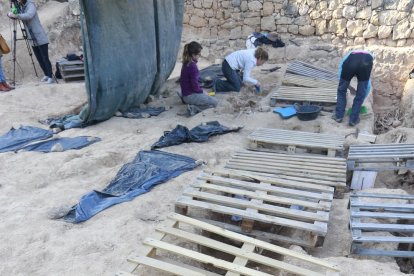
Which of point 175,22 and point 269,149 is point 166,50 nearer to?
point 175,22

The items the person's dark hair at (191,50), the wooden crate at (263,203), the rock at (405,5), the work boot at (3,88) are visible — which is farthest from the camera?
the rock at (405,5)

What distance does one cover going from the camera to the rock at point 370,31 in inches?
333

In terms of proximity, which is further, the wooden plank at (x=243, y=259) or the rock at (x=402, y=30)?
the rock at (x=402, y=30)

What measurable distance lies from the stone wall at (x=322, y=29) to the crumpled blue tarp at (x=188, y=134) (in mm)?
3949

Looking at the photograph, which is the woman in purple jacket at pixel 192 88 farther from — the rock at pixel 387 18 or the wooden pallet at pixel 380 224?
the rock at pixel 387 18

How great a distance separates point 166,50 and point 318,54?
12.7 ft

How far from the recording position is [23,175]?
14.9 ft

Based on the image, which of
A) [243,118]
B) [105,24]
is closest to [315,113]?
[243,118]

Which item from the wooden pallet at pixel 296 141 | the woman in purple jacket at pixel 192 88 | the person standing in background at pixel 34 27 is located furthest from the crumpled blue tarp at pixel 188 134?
the person standing in background at pixel 34 27

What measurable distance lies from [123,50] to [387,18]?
5.78 m

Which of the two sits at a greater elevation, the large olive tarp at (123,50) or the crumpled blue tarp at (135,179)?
the large olive tarp at (123,50)

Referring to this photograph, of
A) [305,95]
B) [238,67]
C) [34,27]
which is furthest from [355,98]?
[34,27]

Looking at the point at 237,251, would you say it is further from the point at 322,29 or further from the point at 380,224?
the point at 322,29

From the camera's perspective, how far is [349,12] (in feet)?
28.3
